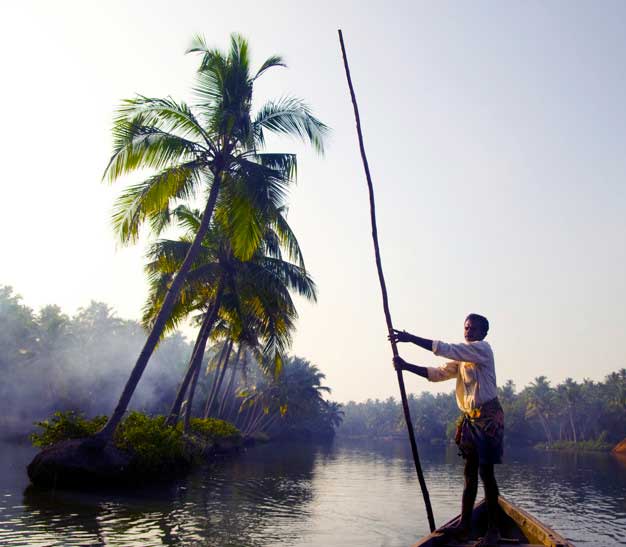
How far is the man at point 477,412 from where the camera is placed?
5.22m

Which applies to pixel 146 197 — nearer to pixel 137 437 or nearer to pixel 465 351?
pixel 137 437

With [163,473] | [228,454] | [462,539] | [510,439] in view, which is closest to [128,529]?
[462,539]

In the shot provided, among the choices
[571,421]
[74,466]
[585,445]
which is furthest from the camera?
[571,421]

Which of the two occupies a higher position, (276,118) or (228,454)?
(276,118)

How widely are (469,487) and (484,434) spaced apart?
1.86 ft

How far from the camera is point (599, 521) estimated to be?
44.1ft

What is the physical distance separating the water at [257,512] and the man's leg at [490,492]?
414cm

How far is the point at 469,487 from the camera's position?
5414 mm

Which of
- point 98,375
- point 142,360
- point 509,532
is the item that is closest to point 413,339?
point 509,532

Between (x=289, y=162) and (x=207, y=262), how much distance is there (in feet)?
22.2

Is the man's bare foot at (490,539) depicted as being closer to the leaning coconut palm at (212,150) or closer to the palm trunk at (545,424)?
the leaning coconut palm at (212,150)

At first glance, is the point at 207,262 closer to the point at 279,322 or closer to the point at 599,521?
the point at 279,322

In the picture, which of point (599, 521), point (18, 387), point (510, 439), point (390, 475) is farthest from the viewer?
point (510, 439)

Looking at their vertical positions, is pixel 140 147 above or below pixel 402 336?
above
